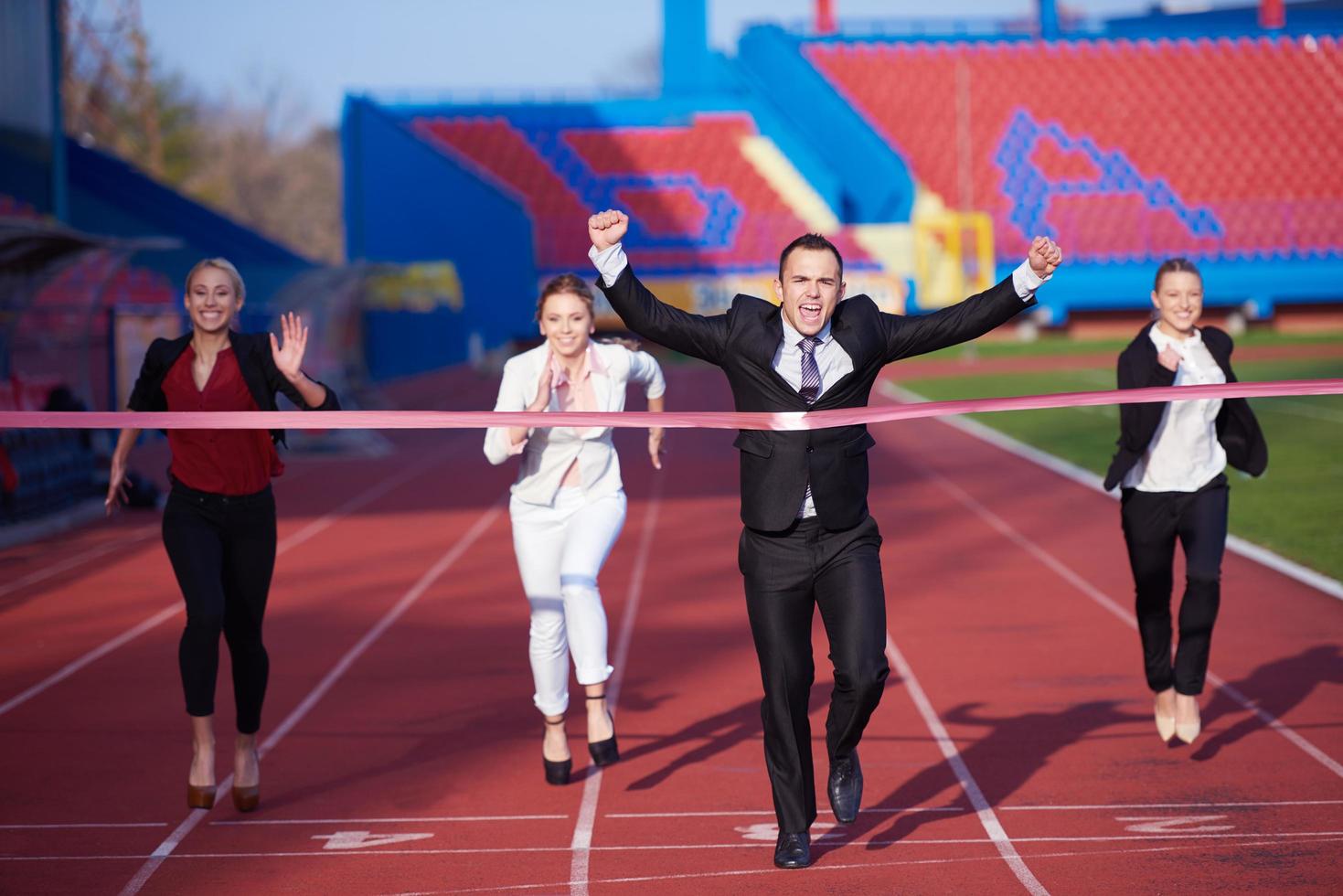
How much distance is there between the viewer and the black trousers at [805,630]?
5047 mm

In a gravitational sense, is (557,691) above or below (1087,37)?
below

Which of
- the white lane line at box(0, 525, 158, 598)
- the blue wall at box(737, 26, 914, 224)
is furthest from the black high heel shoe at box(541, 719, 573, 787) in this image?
the blue wall at box(737, 26, 914, 224)

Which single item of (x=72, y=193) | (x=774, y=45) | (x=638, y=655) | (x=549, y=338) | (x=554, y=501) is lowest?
(x=638, y=655)

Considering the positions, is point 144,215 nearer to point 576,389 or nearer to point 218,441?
point 576,389

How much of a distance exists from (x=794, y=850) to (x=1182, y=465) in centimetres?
246

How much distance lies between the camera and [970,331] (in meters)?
5.04

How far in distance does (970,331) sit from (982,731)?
2777 mm

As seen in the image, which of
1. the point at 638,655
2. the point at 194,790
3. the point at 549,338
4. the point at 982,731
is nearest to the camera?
the point at 194,790

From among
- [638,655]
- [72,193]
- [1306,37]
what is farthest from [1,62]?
[1306,37]

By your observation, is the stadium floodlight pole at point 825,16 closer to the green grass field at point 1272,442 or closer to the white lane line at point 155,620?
the green grass field at point 1272,442

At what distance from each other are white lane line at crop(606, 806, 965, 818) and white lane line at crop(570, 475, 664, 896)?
0.15 metres

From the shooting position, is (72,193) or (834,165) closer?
(72,193)

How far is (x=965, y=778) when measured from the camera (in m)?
6.42

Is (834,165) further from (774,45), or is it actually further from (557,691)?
(557,691)
